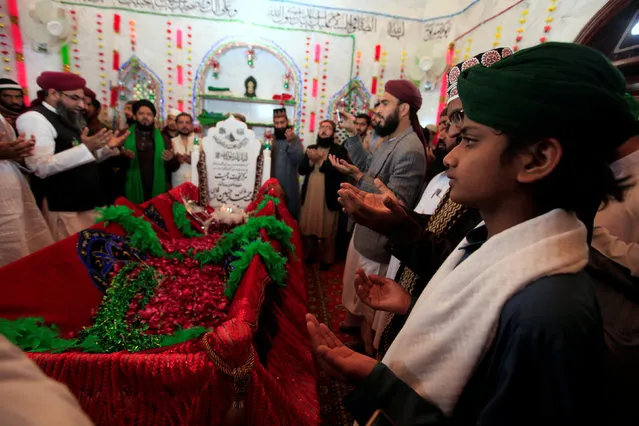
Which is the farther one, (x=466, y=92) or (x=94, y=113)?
(x=94, y=113)

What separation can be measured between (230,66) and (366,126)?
9.70 ft

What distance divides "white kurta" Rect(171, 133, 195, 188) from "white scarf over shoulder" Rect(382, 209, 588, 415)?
13.4ft

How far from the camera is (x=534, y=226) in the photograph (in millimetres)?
605

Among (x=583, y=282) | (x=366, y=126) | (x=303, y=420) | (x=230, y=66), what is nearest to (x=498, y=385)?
(x=583, y=282)

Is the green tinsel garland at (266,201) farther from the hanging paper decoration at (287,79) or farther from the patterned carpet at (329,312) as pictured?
the hanging paper decoration at (287,79)

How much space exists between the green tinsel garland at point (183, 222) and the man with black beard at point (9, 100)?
1932 mm

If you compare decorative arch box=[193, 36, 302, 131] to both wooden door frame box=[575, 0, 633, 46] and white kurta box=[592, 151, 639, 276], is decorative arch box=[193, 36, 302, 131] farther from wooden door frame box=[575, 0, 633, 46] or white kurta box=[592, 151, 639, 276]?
white kurta box=[592, 151, 639, 276]

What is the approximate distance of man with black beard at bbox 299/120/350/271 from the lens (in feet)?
13.2

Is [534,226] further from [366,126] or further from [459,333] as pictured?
[366,126]

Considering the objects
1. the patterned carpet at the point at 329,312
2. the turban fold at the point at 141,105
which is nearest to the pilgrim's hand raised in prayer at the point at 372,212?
the patterned carpet at the point at 329,312

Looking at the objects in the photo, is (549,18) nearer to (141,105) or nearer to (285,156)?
(285,156)

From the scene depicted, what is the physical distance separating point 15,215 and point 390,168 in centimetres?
279

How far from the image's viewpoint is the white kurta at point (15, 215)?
88.6 inches

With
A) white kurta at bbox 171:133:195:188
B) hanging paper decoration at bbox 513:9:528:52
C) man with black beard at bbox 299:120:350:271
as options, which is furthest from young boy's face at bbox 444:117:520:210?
hanging paper decoration at bbox 513:9:528:52
